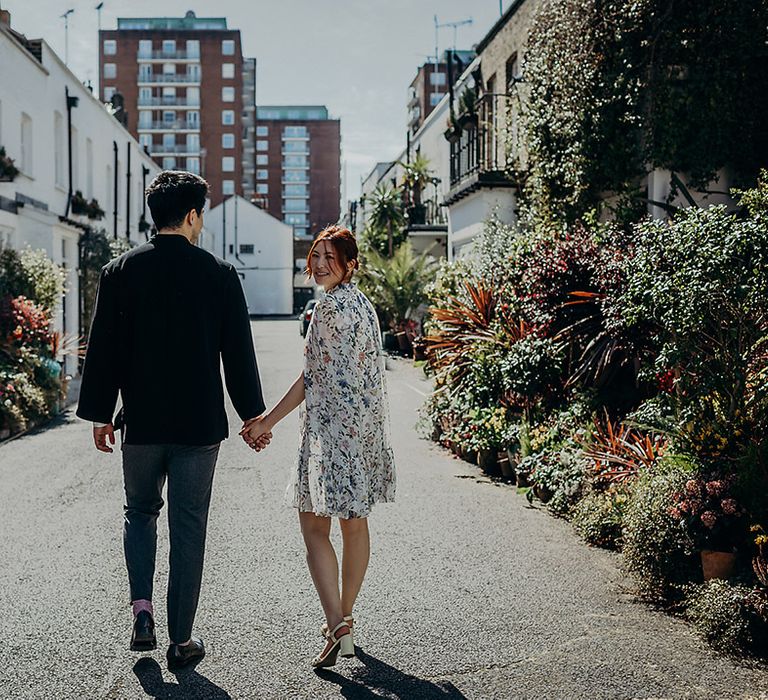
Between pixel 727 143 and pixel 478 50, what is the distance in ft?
39.6

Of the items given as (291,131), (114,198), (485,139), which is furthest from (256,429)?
(291,131)

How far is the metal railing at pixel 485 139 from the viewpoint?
21.8 metres

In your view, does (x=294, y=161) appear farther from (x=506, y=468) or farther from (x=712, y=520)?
(x=712, y=520)

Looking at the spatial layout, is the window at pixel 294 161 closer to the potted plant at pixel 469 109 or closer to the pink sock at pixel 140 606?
the potted plant at pixel 469 109

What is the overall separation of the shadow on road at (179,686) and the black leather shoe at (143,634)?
89 mm

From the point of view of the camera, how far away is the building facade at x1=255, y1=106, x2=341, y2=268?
113188 millimetres

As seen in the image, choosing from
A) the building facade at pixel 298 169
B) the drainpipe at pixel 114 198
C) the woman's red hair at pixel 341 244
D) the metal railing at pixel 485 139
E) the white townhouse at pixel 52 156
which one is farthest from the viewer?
the building facade at pixel 298 169

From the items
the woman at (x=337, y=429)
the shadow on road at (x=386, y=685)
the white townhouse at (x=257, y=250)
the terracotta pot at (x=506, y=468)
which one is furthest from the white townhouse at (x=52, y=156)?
the white townhouse at (x=257, y=250)

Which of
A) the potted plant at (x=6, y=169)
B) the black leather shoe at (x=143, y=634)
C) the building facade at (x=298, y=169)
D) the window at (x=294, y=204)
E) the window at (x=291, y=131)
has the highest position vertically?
the window at (x=291, y=131)

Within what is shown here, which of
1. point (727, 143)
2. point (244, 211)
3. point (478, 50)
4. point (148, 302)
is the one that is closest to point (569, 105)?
point (727, 143)

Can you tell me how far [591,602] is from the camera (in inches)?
208

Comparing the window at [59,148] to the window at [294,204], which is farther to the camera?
Answer: the window at [294,204]

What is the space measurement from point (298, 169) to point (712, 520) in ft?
366

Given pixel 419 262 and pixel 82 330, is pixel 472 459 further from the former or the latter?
pixel 419 262
